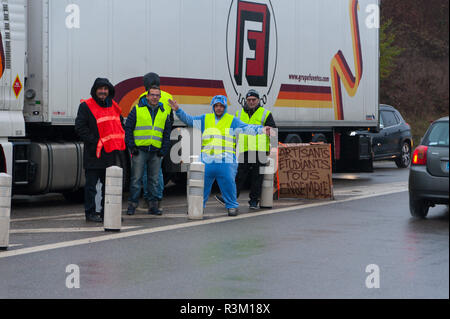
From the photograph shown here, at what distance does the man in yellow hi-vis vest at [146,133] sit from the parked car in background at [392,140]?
12.1m

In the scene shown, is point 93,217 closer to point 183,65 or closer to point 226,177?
point 226,177

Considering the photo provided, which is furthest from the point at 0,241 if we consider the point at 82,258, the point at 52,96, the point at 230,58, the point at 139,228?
the point at 230,58

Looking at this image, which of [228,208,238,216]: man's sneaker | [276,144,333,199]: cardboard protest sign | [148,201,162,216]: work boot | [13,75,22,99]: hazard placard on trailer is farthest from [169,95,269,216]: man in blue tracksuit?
[276,144,333,199]: cardboard protest sign

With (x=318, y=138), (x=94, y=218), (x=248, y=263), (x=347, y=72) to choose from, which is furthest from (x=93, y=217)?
(x=347, y=72)

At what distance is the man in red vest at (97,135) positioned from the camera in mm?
10930

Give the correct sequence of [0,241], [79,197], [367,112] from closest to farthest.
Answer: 1. [0,241]
2. [79,197]
3. [367,112]

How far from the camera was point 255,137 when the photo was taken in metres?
12.9

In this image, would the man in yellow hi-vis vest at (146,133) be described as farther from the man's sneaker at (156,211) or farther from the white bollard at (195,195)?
the white bollard at (195,195)

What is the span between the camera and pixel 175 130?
14.6 m

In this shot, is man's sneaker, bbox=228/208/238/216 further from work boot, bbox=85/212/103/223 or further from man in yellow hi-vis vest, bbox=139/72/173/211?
work boot, bbox=85/212/103/223

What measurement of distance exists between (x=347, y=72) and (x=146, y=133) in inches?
323

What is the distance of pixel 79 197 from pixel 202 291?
8.05 metres

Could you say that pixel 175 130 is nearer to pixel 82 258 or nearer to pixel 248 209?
pixel 248 209
